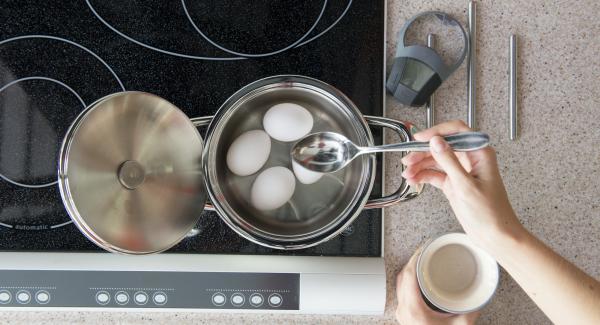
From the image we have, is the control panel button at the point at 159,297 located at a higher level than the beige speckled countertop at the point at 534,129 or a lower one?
lower

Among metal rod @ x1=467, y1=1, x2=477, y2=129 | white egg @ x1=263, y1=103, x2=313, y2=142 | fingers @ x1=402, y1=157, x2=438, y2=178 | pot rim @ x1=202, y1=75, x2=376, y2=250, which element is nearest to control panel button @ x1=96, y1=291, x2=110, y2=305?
pot rim @ x1=202, y1=75, x2=376, y2=250

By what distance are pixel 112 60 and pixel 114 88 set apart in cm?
4

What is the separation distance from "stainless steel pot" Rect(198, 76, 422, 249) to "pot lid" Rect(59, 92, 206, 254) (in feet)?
0.11

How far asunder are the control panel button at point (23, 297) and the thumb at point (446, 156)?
59 centimetres

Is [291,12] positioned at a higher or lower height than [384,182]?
higher

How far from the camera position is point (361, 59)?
76 centimetres

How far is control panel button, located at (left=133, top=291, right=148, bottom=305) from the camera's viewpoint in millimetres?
719

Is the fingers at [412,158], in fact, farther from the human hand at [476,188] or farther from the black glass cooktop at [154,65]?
the black glass cooktop at [154,65]

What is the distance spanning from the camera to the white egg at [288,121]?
2.27 ft

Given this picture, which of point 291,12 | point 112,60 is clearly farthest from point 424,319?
point 112,60

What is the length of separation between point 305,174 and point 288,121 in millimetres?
78

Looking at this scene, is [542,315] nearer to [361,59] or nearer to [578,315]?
[578,315]

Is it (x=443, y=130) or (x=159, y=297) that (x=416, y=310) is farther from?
(x=159, y=297)

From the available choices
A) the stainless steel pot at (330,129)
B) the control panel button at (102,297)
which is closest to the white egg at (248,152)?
the stainless steel pot at (330,129)
